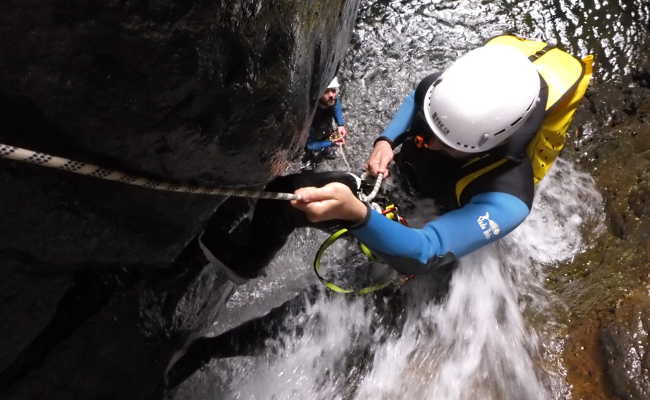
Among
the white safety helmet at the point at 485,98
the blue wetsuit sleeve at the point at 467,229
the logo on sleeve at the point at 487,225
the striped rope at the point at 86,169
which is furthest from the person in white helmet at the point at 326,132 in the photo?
the striped rope at the point at 86,169

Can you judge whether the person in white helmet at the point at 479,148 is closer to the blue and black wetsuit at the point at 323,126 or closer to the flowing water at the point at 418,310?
the flowing water at the point at 418,310

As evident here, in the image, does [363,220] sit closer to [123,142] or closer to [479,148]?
[479,148]

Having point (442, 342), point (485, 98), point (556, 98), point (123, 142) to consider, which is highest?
point (123, 142)

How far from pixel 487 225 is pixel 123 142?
1.89 m

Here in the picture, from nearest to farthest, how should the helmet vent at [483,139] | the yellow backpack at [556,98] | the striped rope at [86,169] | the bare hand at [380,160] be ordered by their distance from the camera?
1. the striped rope at [86,169]
2. the helmet vent at [483,139]
3. the yellow backpack at [556,98]
4. the bare hand at [380,160]

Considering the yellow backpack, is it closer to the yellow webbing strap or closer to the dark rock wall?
the yellow webbing strap

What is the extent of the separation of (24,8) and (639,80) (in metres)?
5.30

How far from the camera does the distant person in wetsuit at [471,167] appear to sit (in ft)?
7.45

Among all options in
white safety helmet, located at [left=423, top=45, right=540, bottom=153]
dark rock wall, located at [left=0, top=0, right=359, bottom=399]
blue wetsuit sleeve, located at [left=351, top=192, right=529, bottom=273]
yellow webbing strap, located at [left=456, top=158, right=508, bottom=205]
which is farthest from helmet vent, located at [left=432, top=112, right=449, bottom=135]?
dark rock wall, located at [left=0, top=0, right=359, bottom=399]

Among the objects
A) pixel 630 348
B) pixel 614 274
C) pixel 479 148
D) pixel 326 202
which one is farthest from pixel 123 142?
pixel 614 274

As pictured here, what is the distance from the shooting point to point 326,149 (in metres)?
4.14

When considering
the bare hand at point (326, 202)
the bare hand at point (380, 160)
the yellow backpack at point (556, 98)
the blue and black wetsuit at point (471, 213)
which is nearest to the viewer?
the bare hand at point (326, 202)

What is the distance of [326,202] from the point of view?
1812 mm

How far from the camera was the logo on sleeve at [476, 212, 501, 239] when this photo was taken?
2449mm
